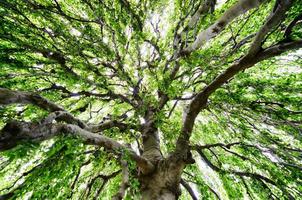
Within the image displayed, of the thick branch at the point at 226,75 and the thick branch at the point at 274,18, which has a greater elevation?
the thick branch at the point at 274,18

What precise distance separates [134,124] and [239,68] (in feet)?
10.1

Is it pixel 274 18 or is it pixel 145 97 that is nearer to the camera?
pixel 274 18

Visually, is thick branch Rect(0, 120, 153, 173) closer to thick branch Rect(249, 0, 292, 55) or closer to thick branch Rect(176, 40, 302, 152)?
thick branch Rect(176, 40, 302, 152)

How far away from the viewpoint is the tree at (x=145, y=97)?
2.62 m

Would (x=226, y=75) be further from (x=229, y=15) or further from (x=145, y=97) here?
(x=145, y=97)

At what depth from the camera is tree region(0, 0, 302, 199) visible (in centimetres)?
262

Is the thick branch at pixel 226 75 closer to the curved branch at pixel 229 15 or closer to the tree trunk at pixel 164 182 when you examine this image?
the tree trunk at pixel 164 182

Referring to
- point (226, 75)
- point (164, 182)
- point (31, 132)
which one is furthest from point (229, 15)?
point (164, 182)

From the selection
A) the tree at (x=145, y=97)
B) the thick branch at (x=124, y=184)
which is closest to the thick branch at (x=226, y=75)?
the tree at (x=145, y=97)

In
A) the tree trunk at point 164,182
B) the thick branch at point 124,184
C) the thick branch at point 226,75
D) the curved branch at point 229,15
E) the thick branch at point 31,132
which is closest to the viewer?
the thick branch at point 31,132

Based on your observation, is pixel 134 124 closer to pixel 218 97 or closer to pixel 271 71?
pixel 218 97

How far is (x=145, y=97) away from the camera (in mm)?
5273

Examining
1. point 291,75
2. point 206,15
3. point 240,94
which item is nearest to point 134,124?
point 240,94

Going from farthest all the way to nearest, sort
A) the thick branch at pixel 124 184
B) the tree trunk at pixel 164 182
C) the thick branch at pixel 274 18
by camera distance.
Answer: the tree trunk at pixel 164 182
the thick branch at pixel 124 184
the thick branch at pixel 274 18
